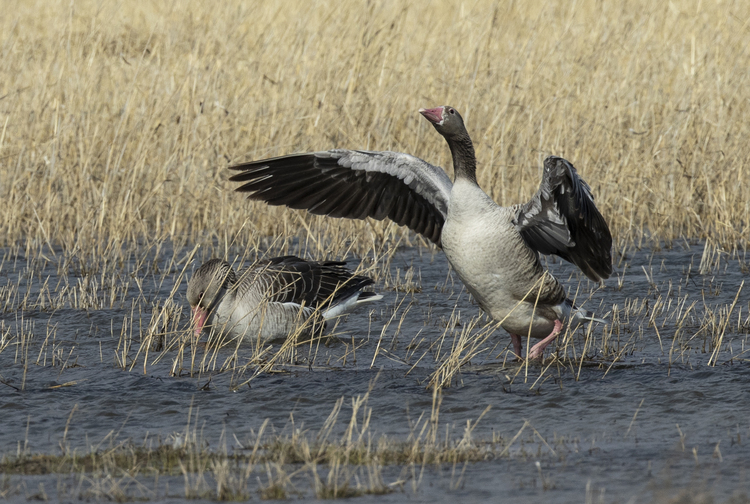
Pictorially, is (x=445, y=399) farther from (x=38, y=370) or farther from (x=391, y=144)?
(x=391, y=144)

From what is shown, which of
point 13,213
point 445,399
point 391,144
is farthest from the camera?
point 391,144

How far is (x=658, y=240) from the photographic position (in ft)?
31.7

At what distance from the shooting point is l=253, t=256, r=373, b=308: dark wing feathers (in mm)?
7105

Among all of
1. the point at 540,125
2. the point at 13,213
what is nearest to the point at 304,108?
the point at 540,125

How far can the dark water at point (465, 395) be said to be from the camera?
3850mm

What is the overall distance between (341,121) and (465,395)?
5398 millimetres

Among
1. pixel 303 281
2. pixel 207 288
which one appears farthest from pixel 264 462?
pixel 303 281

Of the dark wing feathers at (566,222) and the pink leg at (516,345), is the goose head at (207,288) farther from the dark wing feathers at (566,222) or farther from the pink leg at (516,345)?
the dark wing feathers at (566,222)

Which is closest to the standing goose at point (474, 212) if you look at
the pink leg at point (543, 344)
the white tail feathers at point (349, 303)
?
the pink leg at point (543, 344)

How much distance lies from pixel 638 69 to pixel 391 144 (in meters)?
2.90

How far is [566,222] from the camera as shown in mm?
6113

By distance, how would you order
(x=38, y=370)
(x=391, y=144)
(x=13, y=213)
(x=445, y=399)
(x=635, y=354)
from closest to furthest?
(x=445, y=399) < (x=38, y=370) < (x=635, y=354) < (x=13, y=213) < (x=391, y=144)

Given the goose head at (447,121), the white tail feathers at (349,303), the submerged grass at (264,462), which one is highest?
the goose head at (447,121)

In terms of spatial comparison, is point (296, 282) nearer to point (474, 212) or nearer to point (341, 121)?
point (474, 212)
